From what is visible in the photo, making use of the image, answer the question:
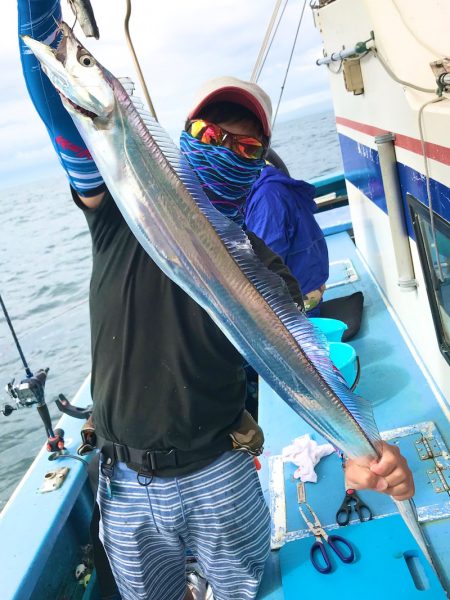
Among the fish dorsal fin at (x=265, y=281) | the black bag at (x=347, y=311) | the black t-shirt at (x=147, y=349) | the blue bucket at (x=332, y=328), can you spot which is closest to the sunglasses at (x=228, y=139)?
the black t-shirt at (x=147, y=349)

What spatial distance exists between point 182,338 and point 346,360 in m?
1.75

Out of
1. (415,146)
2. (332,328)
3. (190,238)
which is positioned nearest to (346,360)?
(332,328)

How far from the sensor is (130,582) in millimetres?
2023

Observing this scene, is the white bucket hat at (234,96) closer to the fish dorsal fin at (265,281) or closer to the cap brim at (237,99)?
the cap brim at (237,99)

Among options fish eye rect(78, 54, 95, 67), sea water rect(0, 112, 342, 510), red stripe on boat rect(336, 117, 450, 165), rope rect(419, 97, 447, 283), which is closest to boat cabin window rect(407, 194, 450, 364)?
rope rect(419, 97, 447, 283)

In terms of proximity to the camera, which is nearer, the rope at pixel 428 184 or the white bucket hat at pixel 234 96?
the white bucket hat at pixel 234 96

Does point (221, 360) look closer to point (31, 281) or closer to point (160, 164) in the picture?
point (160, 164)

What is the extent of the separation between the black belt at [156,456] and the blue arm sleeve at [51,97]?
0.93 m

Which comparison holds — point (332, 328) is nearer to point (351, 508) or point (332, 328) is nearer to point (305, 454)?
point (305, 454)

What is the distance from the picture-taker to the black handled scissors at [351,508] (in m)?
2.62

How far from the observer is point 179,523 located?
1.92m

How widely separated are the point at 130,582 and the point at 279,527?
927mm

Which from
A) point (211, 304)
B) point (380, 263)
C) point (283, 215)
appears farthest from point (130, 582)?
point (380, 263)

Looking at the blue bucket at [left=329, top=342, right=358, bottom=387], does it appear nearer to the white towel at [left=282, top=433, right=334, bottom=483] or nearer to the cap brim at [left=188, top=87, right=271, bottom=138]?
the white towel at [left=282, top=433, right=334, bottom=483]
